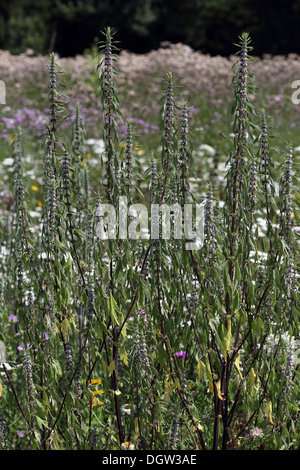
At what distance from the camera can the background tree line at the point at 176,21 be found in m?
23.1

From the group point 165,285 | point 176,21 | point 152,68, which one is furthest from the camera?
point 176,21

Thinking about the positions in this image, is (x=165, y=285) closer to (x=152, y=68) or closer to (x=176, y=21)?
(x=152, y=68)

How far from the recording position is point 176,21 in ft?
77.0

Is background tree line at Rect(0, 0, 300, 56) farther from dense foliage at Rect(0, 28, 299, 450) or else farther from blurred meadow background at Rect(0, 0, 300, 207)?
dense foliage at Rect(0, 28, 299, 450)

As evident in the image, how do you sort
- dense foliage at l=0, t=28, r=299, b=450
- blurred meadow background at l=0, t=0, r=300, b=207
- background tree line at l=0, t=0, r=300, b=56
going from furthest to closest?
background tree line at l=0, t=0, r=300, b=56
blurred meadow background at l=0, t=0, r=300, b=207
dense foliage at l=0, t=28, r=299, b=450

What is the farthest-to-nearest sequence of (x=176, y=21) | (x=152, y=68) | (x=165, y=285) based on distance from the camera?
1. (x=176, y=21)
2. (x=152, y=68)
3. (x=165, y=285)

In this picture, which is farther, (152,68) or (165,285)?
(152,68)

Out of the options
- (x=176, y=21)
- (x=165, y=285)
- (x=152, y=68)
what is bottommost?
(x=165, y=285)

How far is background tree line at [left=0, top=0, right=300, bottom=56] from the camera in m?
23.1

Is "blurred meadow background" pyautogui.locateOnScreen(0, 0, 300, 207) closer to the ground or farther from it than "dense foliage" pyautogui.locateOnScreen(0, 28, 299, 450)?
farther from it

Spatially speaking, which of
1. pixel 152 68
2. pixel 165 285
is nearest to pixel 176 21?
pixel 152 68

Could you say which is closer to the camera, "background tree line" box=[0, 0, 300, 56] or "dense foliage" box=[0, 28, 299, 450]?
"dense foliage" box=[0, 28, 299, 450]

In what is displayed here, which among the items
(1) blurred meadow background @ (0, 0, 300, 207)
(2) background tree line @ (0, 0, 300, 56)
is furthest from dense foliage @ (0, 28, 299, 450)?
(2) background tree line @ (0, 0, 300, 56)

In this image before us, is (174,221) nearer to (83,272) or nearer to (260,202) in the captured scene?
(260,202)
